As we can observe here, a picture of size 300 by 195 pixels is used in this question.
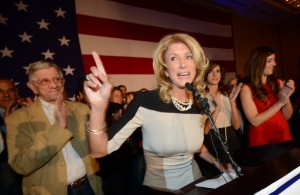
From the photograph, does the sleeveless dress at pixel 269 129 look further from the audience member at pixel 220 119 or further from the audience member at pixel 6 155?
the audience member at pixel 6 155

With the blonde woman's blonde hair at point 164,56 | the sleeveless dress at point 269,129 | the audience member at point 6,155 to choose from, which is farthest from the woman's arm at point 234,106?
the audience member at point 6,155

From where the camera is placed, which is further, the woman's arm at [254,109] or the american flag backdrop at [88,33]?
the american flag backdrop at [88,33]

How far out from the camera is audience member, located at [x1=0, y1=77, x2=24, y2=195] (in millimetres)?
2260

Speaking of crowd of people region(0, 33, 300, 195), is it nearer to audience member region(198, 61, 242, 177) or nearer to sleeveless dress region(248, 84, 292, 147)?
sleeveless dress region(248, 84, 292, 147)

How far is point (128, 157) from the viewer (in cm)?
→ 350

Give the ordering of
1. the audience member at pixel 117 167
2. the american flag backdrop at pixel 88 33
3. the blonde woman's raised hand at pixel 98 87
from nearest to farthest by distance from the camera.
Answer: the blonde woman's raised hand at pixel 98 87, the audience member at pixel 117 167, the american flag backdrop at pixel 88 33

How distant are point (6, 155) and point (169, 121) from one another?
166 cm

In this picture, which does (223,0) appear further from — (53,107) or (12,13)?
(53,107)

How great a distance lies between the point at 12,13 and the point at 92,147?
3017 millimetres

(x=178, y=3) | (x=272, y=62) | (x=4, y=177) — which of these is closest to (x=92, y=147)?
(x=4, y=177)

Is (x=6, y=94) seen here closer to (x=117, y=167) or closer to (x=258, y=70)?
(x=117, y=167)

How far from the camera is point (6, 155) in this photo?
7.54 ft

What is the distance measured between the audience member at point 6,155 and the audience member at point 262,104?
2.15m

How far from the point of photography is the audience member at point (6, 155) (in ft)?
7.41
